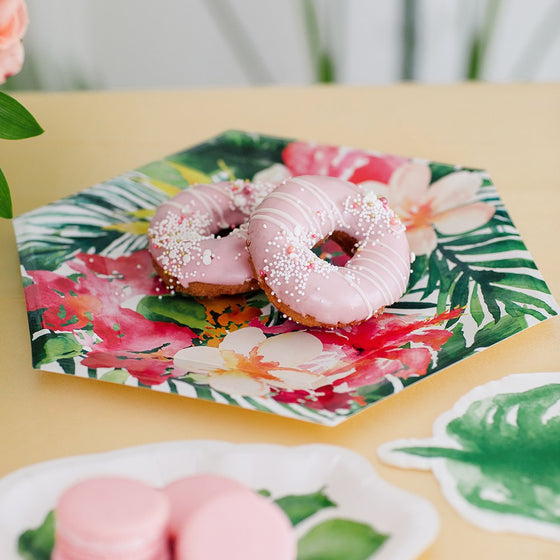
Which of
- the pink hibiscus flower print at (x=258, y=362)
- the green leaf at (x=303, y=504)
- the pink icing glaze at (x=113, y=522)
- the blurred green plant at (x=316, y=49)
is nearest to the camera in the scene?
the pink icing glaze at (x=113, y=522)

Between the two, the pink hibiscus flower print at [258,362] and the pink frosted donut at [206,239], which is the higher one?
the pink frosted donut at [206,239]

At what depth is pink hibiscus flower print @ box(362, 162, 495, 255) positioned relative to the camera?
2.74ft

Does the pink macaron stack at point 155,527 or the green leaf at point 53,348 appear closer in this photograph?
the pink macaron stack at point 155,527

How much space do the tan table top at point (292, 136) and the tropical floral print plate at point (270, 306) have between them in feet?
0.09

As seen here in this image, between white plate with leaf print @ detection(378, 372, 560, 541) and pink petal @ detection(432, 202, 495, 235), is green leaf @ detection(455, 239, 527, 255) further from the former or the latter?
white plate with leaf print @ detection(378, 372, 560, 541)

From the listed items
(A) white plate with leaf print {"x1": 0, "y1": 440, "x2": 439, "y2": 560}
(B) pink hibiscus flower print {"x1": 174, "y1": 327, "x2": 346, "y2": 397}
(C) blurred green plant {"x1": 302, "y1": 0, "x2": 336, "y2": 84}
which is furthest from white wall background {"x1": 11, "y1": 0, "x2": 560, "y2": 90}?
(A) white plate with leaf print {"x1": 0, "y1": 440, "x2": 439, "y2": 560}

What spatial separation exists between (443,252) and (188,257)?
0.26 metres

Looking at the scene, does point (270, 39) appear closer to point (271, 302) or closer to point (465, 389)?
point (271, 302)

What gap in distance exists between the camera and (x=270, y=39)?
5.70 feet

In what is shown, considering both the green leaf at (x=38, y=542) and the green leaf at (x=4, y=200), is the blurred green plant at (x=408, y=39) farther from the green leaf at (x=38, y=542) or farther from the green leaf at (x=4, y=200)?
the green leaf at (x=38, y=542)

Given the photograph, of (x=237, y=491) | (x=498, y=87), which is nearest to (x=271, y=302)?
(x=237, y=491)

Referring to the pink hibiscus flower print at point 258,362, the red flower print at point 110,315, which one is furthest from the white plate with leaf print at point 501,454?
the red flower print at point 110,315

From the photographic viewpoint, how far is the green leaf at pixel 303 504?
496mm

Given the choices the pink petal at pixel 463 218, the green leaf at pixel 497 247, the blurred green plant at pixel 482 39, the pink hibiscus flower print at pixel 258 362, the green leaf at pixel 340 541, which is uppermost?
the blurred green plant at pixel 482 39
